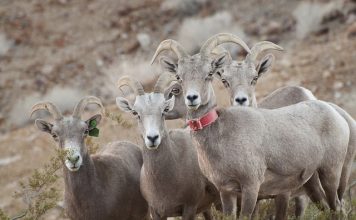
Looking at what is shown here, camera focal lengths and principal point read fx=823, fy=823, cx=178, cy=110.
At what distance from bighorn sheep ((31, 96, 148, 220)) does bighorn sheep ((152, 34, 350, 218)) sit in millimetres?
1480

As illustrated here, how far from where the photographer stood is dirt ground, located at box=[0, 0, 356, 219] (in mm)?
18469

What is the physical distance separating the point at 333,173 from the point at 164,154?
6.86 ft

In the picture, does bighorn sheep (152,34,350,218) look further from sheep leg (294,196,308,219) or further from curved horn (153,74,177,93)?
sheep leg (294,196,308,219)

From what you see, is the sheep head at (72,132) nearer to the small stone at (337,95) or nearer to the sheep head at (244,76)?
the sheep head at (244,76)

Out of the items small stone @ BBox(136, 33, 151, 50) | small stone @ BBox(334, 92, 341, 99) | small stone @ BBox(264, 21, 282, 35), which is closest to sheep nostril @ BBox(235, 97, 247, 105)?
small stone @ BBox(334, 92, 341, 99)

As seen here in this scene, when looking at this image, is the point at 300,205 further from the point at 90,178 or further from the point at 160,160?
the point at 90,178

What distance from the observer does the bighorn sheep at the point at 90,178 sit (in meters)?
10.4

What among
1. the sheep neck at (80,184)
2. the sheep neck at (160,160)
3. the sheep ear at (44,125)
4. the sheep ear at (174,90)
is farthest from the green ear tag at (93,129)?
the sheep ear at (174,90)

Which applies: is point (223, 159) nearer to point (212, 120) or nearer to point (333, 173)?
point (212, 120)

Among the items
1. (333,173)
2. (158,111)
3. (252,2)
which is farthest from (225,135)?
(252,2)

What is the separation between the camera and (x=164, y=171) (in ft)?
33.2

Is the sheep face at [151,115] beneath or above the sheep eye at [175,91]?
beneath

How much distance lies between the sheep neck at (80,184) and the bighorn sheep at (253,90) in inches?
84.0

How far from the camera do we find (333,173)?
10.1m
